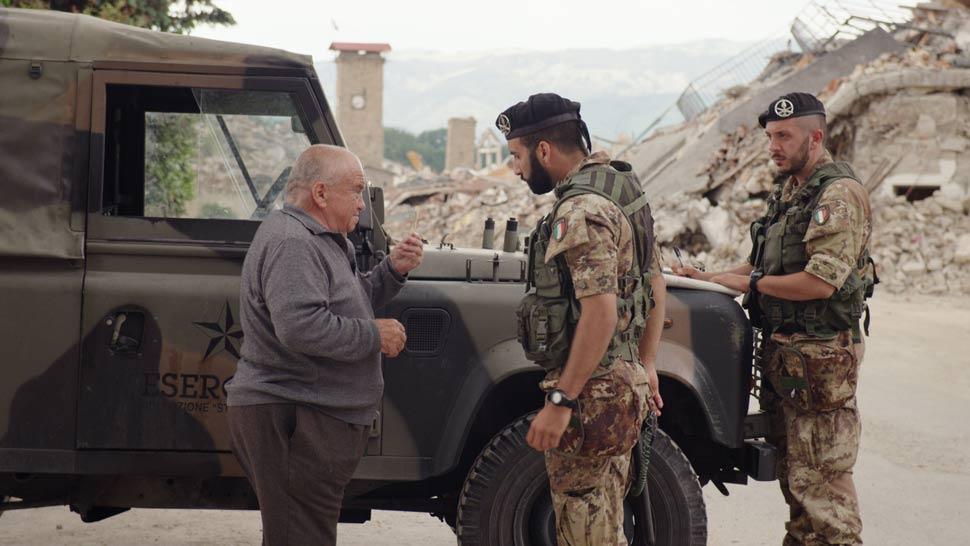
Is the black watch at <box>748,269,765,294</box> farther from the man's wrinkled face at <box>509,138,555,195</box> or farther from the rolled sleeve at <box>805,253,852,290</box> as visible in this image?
the man's wrinkled face at <box>509,138,555,195</box>

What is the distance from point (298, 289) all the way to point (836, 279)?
6.50ft

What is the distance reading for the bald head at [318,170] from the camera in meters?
3.36

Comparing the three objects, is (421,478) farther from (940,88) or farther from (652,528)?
(940,88)

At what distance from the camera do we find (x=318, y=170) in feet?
11.0

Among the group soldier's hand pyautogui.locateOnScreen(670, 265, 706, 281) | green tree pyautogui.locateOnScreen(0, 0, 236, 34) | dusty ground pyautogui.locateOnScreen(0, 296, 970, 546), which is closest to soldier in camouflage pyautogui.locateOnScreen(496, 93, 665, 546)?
soldier's hand pyautogui.locateOnScreen(670, 265, 706, 281)

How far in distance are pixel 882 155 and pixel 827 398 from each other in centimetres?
1399

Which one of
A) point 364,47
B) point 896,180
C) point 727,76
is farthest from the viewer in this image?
point 364,47

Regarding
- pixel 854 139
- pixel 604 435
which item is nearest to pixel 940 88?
pixel 854 139

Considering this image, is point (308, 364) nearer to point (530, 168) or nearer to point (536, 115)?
point (530, 168)

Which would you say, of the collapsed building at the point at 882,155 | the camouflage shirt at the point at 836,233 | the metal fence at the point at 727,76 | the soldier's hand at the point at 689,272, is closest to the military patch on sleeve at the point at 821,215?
the camouflage shirt at the point at 836,233

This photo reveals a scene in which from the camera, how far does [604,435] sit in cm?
339

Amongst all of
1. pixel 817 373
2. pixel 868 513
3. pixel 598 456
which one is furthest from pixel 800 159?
pixel 868 513

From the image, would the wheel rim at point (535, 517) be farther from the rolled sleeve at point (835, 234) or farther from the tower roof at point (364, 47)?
the tower roof at point (364, 47)

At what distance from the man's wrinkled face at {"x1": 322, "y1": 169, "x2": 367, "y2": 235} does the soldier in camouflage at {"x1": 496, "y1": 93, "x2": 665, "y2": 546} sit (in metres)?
0.47
